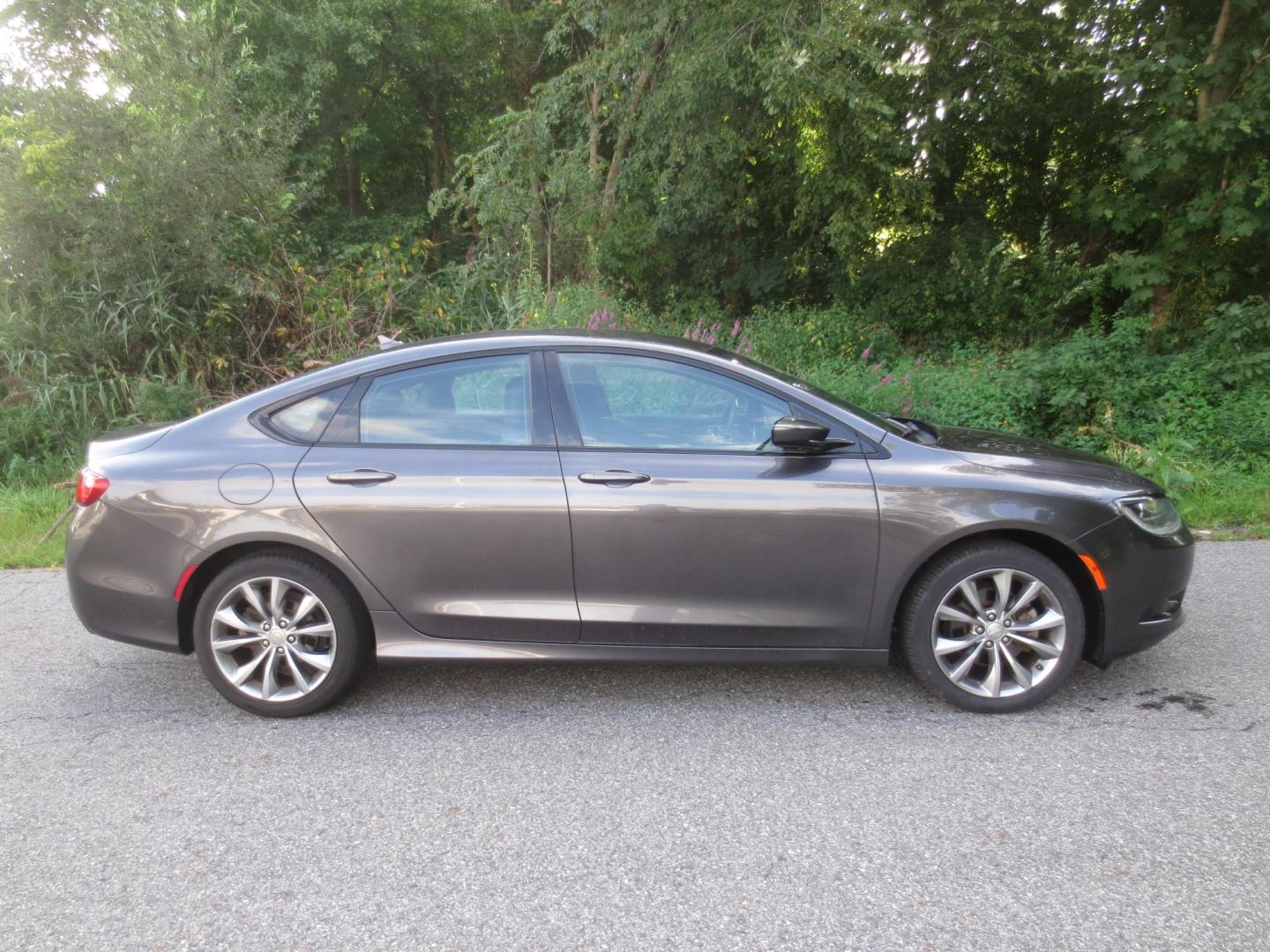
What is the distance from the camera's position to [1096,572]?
3658mm

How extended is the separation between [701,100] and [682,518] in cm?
819

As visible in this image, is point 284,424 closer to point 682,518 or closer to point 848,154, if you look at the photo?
point 682,518

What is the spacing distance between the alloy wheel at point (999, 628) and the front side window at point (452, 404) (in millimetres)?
1934

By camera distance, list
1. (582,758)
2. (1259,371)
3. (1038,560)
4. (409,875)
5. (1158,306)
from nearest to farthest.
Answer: (409,875) → (582,758) → (1038,560) → (1259,371) → (1158,306)

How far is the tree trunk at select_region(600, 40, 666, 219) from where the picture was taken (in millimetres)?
10727

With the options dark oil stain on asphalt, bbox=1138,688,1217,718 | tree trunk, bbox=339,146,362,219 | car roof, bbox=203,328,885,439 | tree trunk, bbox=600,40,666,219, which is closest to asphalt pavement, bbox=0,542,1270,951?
dark oil stain on asphalt, bbox=1138,688,1217,718

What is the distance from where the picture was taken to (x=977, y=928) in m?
2.46

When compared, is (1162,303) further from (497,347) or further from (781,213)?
(497,347)

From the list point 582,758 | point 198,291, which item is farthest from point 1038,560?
point 198,291

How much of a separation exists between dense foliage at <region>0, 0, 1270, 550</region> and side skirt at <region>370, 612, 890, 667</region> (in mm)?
4545

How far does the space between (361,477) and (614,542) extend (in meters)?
1.08

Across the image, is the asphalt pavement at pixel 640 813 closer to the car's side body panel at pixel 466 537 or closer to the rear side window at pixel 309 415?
the car's side body panel at pixel 466 537

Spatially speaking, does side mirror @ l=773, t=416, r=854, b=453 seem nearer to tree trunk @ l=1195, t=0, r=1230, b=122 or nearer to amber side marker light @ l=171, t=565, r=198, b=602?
amber side marker light @ l=171, t=565, r=198, b=602

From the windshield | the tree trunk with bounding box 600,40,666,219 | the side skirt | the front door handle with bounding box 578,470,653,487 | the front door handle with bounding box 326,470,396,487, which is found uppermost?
the tree trunk with bounding box 600,40,666,219
